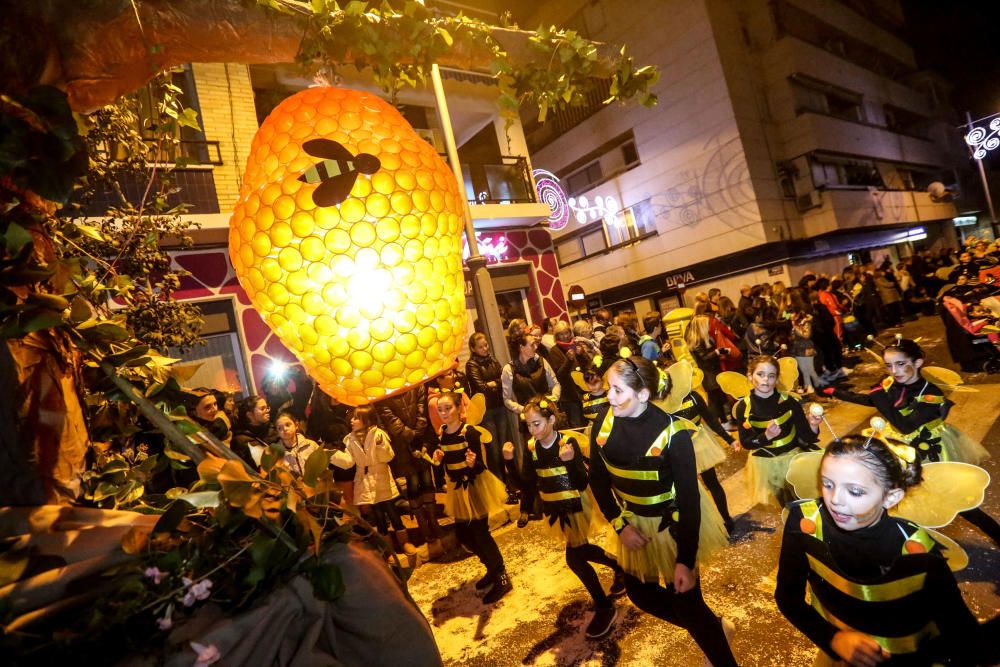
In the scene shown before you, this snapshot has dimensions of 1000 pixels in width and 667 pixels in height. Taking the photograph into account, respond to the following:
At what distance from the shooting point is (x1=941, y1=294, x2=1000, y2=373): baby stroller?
8086 mm

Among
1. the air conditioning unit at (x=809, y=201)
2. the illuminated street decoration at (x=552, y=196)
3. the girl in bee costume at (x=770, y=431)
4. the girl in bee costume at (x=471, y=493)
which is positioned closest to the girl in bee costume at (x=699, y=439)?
the girl in bee costume at (x=770, y=431)

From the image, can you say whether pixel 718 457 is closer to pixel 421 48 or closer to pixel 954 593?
pixel 954 593

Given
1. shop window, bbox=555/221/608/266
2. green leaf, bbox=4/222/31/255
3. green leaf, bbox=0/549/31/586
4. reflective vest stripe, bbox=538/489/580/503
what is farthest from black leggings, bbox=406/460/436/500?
shop window, bbox=555/221/608/266

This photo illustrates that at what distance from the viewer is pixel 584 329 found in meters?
8.82

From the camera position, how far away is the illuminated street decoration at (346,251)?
1418mm

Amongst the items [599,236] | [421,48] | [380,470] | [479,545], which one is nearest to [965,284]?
[479,545]

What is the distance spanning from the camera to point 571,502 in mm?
4020

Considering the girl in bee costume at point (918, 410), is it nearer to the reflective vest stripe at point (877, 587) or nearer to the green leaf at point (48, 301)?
the reflective vest stripe at point (877, 587)

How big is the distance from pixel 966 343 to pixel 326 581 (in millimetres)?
10916

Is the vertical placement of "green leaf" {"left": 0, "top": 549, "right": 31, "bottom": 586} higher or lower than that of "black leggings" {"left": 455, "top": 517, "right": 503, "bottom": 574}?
higher

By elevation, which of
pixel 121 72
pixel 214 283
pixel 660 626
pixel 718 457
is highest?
pixel 214 283

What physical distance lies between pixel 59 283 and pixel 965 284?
465 inches

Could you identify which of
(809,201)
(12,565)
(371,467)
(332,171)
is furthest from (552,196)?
(12,565)

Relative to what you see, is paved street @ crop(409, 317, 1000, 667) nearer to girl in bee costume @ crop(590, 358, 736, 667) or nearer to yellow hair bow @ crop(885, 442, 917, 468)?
girl in bee costume @ crop(590, 358, 736, 667)
